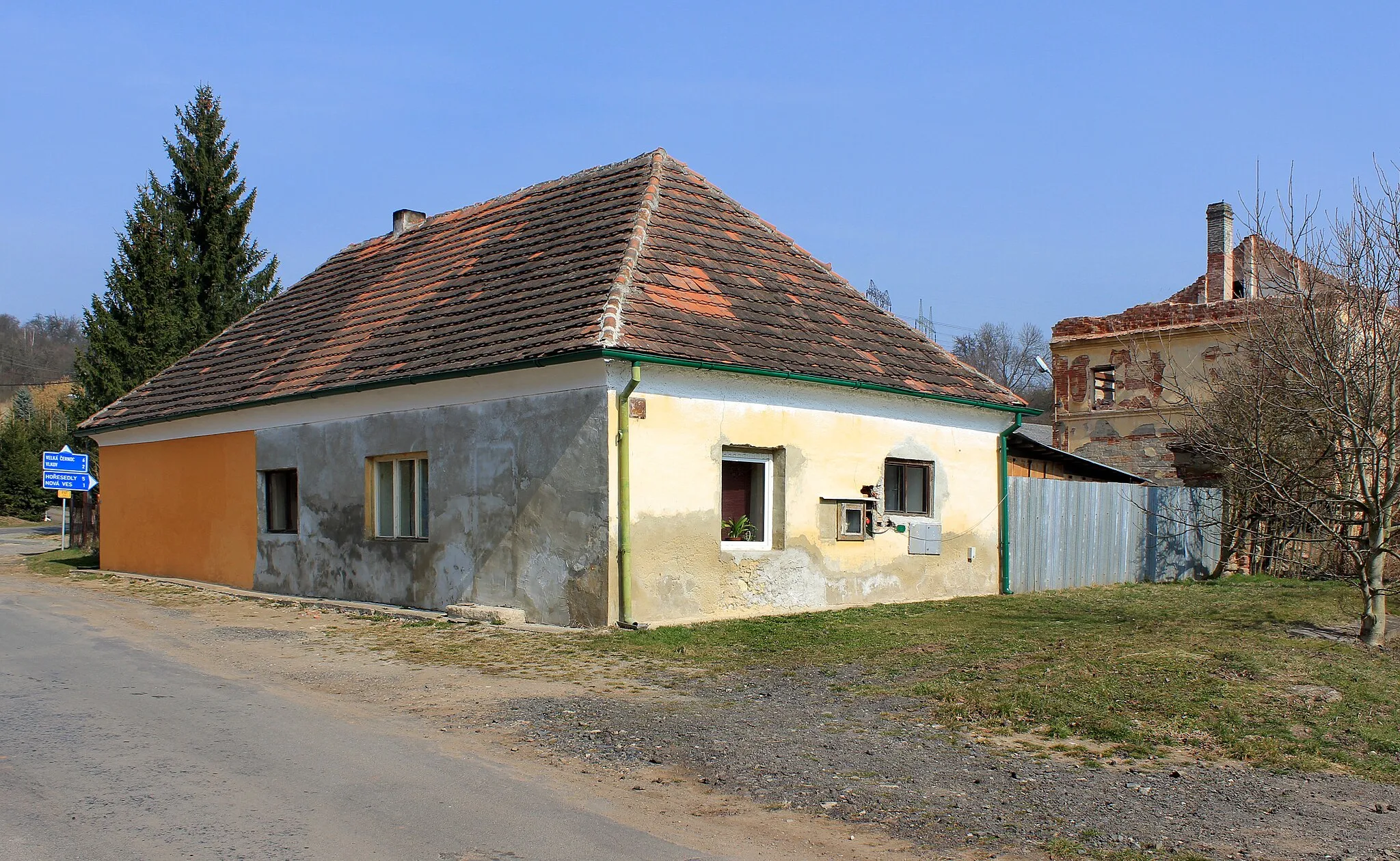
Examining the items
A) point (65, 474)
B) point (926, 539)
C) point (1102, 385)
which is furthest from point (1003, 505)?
point (65, 474)

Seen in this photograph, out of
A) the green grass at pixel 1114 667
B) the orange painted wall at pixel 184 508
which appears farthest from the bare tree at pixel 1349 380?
the orange painted wall at pixel 184 508

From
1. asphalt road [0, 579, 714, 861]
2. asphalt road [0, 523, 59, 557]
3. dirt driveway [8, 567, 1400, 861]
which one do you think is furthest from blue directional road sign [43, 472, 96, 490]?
asphalt road [0, 579, 714, 861]

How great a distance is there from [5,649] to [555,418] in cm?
546

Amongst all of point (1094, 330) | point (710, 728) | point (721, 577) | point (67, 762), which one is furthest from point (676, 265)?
point (1094, 330)

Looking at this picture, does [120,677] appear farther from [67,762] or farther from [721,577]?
[721,577]

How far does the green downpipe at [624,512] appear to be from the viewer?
1164cm

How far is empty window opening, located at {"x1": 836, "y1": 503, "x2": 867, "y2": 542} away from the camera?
13.9 metres

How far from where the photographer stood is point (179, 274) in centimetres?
3328

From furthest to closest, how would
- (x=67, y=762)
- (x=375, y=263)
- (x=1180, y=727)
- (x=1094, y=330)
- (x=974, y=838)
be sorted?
(x=1094, y=330) < (x=375, y=263) < (x=1180, y=727) < (x=67, y=762) < (x=974, y=838)

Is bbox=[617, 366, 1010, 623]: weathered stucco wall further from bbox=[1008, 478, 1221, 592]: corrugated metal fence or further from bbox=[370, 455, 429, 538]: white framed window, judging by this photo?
bbox=[370, 455, 429, 538]: white framed window

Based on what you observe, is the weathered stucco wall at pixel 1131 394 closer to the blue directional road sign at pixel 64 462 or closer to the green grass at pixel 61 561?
the green grass at pixel 61 561

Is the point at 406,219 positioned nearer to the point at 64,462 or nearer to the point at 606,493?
the point at 606,493

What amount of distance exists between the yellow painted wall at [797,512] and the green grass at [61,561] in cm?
1364

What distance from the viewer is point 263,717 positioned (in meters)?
7.48
